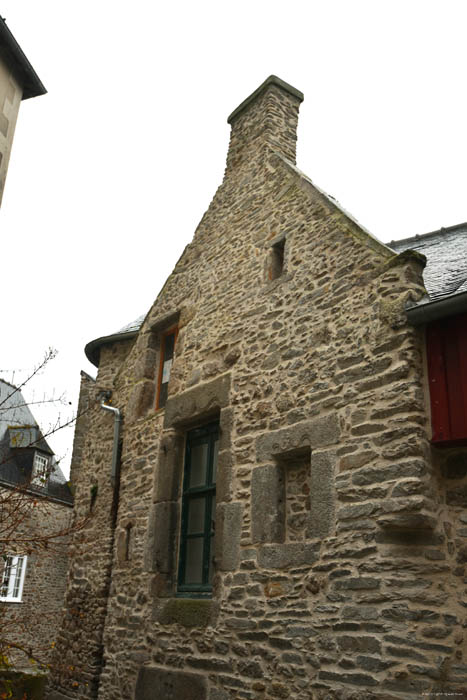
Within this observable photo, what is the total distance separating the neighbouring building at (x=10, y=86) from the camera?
5.86 metres

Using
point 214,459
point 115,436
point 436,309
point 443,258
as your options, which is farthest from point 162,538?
point 443,258

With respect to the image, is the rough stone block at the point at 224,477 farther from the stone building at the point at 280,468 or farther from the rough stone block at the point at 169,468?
the rough stone block at the point at 169,468

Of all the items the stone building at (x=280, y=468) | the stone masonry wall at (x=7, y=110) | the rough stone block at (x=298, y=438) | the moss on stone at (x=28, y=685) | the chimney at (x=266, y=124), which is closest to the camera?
the stone building at (x=280, y=468)

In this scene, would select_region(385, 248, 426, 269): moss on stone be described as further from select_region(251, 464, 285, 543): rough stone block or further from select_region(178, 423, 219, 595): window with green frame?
select_region(178, 423, 219, 595): window with green frame

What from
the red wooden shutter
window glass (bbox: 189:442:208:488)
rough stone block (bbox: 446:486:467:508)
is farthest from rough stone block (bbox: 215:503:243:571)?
the red wooden shutter

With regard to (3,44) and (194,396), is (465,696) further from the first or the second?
(3,44)

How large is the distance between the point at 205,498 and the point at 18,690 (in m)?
4.08

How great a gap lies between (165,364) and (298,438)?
134 inches

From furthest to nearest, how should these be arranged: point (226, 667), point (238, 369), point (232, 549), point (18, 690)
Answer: point (18, 690)
point (238, 369)
point (232, 549)
point (226, 667)

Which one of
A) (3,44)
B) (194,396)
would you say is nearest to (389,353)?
(194,396)

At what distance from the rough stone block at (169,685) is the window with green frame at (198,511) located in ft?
2.73

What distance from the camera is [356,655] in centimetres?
475

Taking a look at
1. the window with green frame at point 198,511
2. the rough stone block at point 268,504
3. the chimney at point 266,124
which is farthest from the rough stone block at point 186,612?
the chimney at point 266,124

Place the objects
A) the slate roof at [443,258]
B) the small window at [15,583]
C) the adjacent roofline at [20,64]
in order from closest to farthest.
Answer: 1. the slate roof at [443,258]
2. the adjacent roofline at [20,64]
3. the small window at [15,583]
